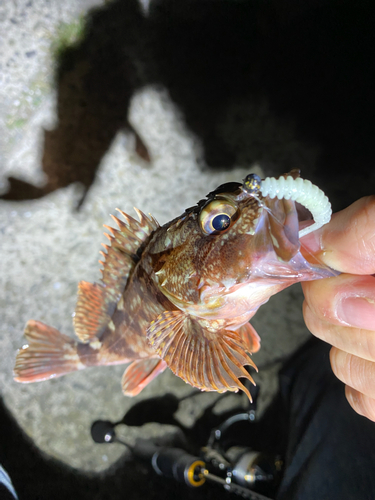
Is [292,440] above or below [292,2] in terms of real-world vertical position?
below

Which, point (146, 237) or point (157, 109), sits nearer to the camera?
point (146, 237)

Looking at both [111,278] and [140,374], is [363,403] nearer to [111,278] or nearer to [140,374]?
[140,374]

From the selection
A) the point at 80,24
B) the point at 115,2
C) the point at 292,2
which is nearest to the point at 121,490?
the point at 80,24

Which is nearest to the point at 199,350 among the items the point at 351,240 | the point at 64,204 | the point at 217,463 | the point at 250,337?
the point at 250,337

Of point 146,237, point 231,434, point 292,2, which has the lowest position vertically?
point 231,434

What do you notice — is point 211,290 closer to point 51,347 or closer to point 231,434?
point 51,347

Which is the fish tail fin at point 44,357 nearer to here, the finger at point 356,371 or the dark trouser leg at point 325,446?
the finger at point 356,371

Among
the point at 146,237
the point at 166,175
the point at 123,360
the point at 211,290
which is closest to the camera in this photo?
the point at 211,290

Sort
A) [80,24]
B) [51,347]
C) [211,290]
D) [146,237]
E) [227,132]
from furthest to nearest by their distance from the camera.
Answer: [227,132] < [80,24] < [51,347] < [146,237] < [211,290]
